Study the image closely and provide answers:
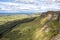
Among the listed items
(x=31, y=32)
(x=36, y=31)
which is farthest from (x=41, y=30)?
(x=31, y=32)

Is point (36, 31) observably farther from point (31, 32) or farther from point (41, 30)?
point (31, 32)

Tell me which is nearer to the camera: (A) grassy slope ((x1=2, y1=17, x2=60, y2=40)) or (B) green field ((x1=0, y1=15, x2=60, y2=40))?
(B) green field ((x1=0, y1=15, x2=60, y2=40))

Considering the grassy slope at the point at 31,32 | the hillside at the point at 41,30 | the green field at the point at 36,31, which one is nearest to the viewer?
the hillside at the point at 41,30

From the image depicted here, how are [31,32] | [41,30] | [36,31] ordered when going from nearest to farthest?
[41,30]
[36,31]
[31,32]

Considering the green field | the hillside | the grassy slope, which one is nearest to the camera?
the hillside

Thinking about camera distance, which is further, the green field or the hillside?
the green field

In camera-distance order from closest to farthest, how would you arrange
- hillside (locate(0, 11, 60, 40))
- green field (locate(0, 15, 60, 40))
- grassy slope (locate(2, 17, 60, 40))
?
hillside (locate(0, 11, 60, 40)) < green field (locate(0, 15, 60, 40)) < grassy slope (locate(2, 17, 60, 40))

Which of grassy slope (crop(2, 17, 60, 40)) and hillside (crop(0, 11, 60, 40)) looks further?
grassy slope (crop(2, 17, 60, 40))
